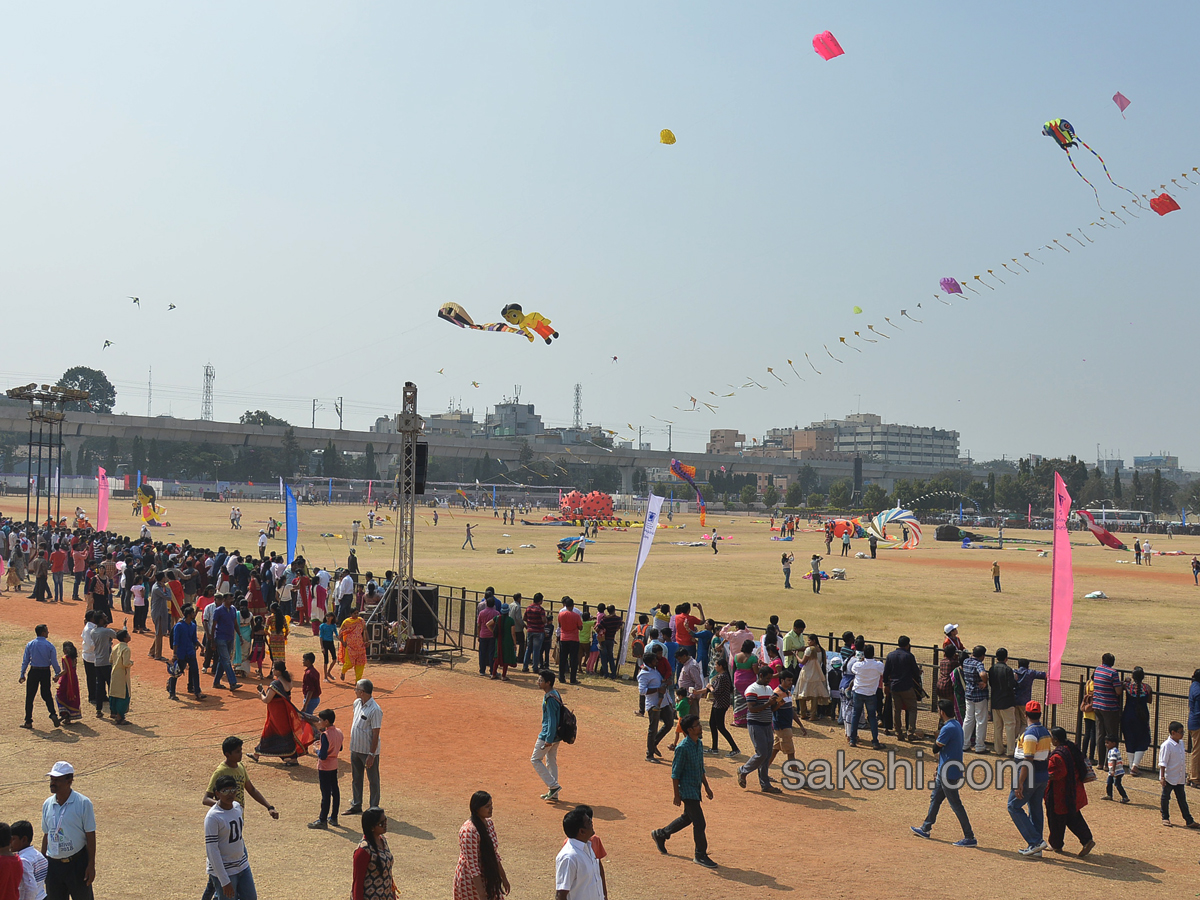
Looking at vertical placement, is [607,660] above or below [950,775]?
below

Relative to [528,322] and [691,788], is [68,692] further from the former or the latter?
[528,322]

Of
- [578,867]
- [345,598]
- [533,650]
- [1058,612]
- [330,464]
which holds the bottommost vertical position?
[533,650]

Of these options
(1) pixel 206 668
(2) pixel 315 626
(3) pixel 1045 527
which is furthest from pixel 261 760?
(3) pixel 1045 527

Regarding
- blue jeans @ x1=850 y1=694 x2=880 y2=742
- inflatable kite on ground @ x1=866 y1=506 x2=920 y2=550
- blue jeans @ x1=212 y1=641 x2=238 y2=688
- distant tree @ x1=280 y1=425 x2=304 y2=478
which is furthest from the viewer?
distant tree @ x1=280 y1=425 x2=304 y2=478

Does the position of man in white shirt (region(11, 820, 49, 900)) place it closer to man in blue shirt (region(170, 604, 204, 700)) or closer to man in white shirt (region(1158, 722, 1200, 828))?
man in blue shirt (region(170, 604, 204, 700))

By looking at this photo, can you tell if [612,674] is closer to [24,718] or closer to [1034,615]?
[24,718]

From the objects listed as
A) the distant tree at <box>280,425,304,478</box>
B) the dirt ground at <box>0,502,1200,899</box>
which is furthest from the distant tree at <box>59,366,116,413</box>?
the dirt ground at <box>0,502,1200,899</box>

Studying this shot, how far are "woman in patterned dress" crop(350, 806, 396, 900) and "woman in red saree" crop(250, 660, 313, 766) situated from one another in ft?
20.3

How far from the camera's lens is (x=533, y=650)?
19.1 metres

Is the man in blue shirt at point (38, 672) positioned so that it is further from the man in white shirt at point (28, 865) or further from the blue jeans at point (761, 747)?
the blue jeans at point (761, 747)

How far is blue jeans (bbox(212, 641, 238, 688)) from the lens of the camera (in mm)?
16781

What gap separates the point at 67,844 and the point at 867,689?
10.5 meters

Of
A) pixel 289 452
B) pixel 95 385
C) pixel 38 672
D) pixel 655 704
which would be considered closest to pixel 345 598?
pixel 38 672

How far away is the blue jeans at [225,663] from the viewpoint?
16.8 meters
